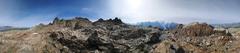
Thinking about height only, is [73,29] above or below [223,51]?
above

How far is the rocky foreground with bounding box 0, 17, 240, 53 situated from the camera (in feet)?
217

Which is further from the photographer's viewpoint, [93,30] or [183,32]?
[183,32]

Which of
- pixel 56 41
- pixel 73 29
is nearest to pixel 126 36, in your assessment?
pixel 73 29

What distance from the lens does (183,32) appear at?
87.2 m

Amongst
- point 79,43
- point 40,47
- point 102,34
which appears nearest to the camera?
point 40,47

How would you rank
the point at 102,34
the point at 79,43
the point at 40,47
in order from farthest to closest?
the point at 102,34, the point at 79,43, the point at 40,47

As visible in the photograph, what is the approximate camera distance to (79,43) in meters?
69.4

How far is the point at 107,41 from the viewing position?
73.9m

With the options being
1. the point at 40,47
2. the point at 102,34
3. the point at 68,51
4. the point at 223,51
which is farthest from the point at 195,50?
the point at 40,47

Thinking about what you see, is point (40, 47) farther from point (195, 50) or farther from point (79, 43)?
point (195, 50)

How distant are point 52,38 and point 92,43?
7174mm

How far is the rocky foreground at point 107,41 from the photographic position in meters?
66.1

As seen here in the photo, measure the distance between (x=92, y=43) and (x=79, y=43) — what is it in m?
2.51

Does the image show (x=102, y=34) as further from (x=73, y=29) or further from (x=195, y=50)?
(x=195, y=50)
